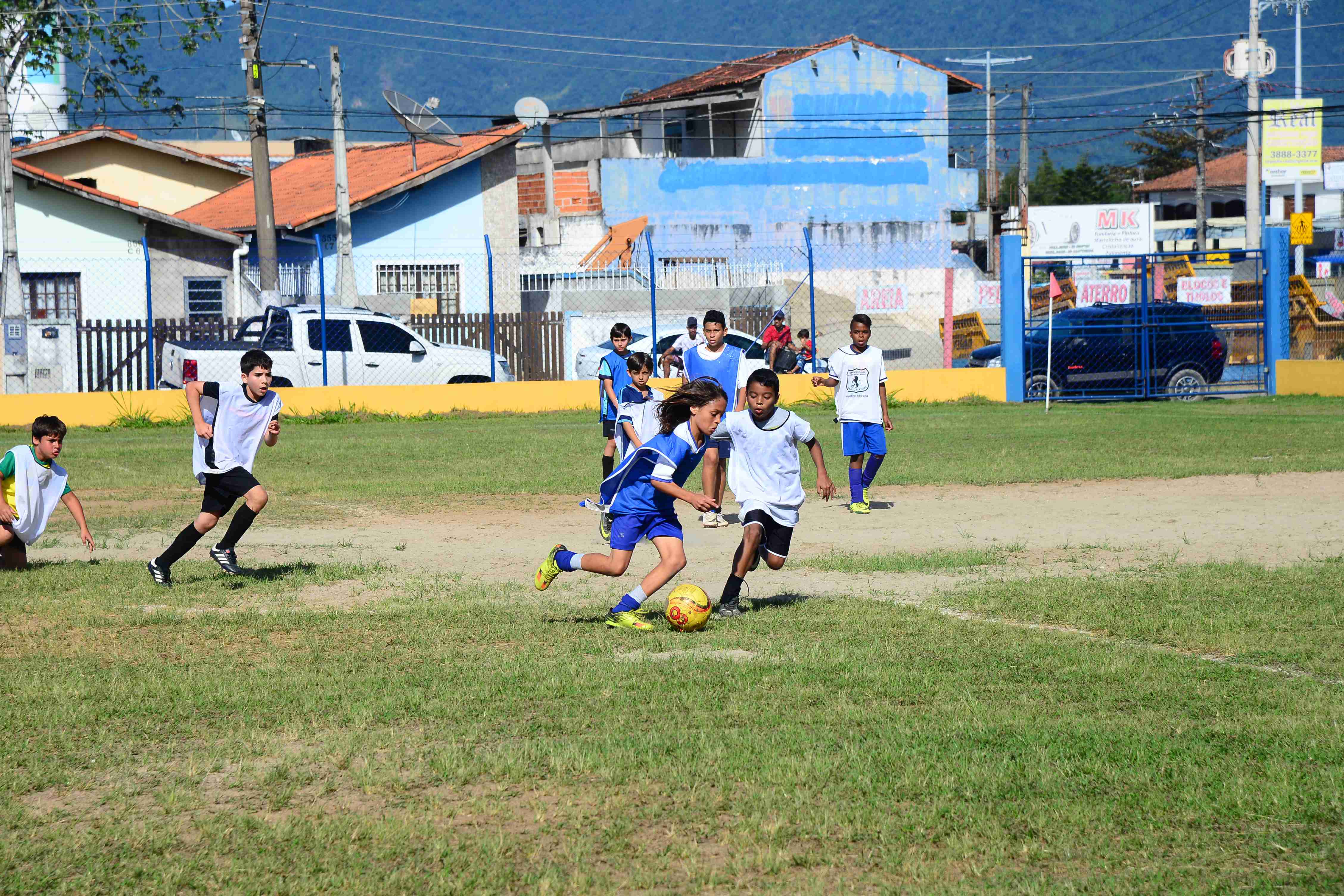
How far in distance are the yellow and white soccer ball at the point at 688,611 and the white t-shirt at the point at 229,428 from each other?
311 centimetres

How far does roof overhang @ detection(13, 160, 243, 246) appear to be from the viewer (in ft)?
99.2

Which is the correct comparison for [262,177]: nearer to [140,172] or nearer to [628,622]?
[140,172]

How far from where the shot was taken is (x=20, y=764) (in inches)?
200

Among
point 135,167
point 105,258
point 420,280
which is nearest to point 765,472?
point 105,258

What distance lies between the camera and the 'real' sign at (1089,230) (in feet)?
95.0

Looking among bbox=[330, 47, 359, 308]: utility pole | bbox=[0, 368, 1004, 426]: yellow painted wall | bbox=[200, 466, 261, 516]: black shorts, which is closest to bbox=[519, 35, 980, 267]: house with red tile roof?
bbox=[330, 47, 359, 308]: utility pole

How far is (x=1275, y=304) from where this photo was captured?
2586 cm

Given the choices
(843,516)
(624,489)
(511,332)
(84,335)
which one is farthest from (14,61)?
(624,489)

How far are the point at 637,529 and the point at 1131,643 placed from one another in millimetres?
2556

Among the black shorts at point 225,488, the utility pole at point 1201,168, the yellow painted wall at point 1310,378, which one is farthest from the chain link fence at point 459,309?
the utility pole at point 1201,168

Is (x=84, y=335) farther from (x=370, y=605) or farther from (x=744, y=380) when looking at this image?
(x=370, y=605)

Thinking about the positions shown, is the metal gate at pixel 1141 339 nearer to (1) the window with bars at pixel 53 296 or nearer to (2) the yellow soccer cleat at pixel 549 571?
(2) the yellow soccer cleat at pixel 549 571

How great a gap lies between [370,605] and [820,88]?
42.0 metres

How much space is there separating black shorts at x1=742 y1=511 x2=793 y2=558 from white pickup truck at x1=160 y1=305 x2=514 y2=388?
16427 millimetres
